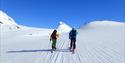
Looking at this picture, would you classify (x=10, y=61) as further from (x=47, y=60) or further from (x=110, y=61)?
(x=110, y=61)

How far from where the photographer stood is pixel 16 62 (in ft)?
37.4

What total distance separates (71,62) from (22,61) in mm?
2697

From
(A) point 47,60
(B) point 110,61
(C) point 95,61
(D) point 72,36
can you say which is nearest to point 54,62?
(A) point 47,60

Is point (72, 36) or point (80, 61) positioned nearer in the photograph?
point (80, 61)

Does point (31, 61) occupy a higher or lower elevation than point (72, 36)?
lower

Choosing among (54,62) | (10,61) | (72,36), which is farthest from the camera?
(72,36)

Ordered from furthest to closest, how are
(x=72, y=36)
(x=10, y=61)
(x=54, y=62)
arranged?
(x=72, y=36)
(x=10, y=61)
(x=54, y=62)

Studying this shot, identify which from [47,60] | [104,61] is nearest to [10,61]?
[47,60]

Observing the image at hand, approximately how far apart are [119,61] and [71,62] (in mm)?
2742

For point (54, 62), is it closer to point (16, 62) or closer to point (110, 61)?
point (16, 62)

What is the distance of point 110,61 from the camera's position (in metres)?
11.6

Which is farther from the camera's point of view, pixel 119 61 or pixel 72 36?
pixel 72 36

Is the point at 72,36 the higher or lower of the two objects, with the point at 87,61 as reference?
higher

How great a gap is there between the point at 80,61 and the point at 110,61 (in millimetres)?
1658
